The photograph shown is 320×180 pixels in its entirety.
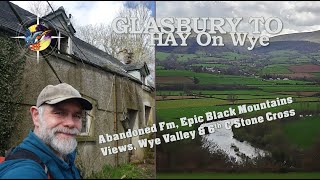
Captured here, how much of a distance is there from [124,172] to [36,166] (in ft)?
4.68

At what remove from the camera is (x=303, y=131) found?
289 centimetres

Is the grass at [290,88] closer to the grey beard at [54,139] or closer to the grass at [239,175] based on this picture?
the grass at [239,175]

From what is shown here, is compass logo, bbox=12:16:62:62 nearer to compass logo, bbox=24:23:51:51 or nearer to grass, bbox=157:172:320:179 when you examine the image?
compass logo, bbox=24:23:51:51

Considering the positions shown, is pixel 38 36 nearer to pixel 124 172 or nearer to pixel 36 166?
pixel 124 172

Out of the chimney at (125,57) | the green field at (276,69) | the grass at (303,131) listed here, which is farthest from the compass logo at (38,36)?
the grass at (303,131)

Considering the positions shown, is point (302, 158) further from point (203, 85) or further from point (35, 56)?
point (35, 56)

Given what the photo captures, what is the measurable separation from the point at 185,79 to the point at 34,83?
118cm

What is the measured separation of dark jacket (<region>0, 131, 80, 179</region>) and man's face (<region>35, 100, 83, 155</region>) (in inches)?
3.8

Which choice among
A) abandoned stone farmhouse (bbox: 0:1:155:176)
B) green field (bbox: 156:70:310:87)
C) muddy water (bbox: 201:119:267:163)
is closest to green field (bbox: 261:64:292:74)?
green field (bbox: 156:70:310:87)

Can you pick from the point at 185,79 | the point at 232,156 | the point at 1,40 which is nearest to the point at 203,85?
the point at 185,79

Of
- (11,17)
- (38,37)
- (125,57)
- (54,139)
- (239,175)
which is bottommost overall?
(239,175)

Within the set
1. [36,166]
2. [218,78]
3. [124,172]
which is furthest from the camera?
[218,78]

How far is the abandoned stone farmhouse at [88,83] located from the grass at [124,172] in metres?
0.05

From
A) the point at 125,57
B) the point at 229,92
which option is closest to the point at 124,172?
the point at 125,57
